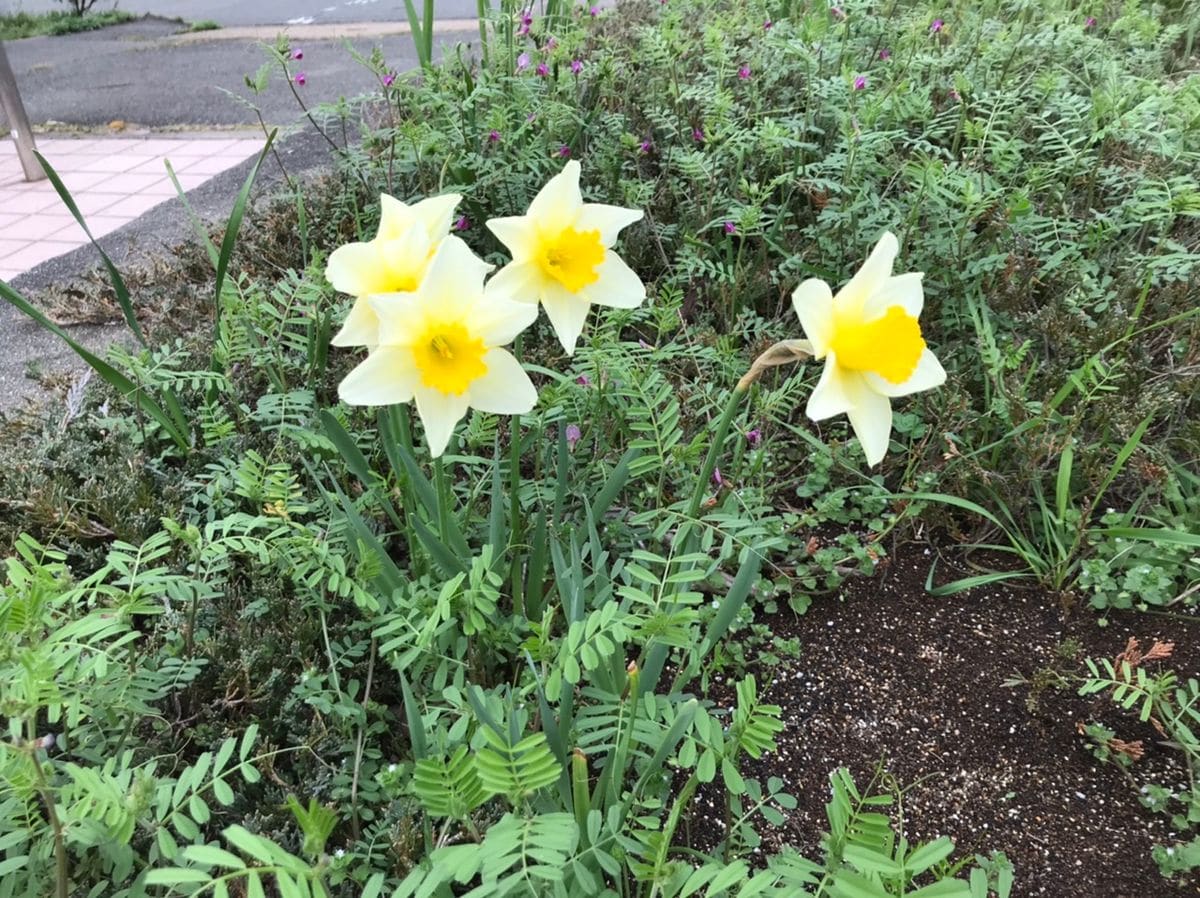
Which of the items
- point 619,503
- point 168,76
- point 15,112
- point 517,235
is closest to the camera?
point 517,235

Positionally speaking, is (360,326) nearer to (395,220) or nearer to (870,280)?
(395,220)

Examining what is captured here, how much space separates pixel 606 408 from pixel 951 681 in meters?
0.92

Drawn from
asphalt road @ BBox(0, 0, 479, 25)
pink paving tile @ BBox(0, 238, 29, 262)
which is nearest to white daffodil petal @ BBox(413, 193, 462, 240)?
pink paving tile @ BBox(0, 238, 29, 262)

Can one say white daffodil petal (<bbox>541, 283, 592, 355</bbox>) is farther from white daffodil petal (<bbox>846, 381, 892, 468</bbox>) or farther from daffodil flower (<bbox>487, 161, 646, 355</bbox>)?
white daffodil petal (<bbox>846, 381, 892, 468</bbox>)

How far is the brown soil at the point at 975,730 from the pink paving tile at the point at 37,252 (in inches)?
124

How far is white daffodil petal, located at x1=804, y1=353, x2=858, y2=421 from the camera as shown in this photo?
1029mm

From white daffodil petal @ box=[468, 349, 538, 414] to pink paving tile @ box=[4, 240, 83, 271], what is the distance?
9.57ft

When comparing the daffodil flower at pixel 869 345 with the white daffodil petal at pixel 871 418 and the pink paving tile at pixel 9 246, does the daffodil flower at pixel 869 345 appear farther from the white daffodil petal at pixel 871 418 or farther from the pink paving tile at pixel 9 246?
the pink paving tile at pixel 9 246

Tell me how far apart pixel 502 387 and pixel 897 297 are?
0.55 m

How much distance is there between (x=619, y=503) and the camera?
1914 mm

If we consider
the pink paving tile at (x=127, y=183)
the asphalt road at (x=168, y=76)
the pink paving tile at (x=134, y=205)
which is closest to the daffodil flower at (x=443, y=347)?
the pink paving tile at (x=134, y=205)

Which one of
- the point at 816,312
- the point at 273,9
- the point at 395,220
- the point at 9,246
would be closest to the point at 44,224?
the point at 9,246

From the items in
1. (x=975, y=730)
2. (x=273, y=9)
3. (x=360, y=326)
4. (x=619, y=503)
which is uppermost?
(x=273, y=9)

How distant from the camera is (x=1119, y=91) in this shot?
241 cm
